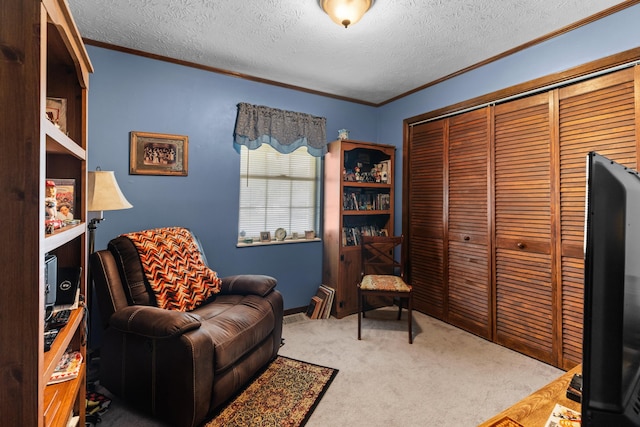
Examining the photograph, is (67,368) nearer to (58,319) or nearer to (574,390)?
(58,319)

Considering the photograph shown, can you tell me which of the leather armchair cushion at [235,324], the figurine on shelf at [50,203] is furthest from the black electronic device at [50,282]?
the leather armchair cushion at [235,324]

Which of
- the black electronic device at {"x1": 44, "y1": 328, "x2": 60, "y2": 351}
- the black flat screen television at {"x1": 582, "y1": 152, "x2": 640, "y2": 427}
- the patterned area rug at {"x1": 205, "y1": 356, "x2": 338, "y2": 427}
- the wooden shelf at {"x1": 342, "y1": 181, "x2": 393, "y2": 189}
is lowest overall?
the patterned area rug at {"x1": 205, "y1": 356, "x2": 338, "y2": 427}

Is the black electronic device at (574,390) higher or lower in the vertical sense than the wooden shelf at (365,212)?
lower

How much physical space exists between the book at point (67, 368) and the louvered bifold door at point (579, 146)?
2842 millimetres

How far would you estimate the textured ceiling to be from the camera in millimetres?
1996

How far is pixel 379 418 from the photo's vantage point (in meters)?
1.77

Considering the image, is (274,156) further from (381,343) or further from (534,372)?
(534,372)

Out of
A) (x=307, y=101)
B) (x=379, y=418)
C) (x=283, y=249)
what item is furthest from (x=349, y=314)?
(x=307, y=101)

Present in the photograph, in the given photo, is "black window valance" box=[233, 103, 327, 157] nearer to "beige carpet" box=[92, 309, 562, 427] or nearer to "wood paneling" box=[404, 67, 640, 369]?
"wood paneling" box=[404, 67, 640, 369]

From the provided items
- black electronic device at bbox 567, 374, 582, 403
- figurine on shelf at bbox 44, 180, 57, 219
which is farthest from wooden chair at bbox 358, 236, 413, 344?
figurine on shelf at bbox 44, 180, 57, 219

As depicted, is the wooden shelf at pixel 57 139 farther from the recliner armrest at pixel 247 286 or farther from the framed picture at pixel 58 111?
the recliner armrest at pixel 247 286

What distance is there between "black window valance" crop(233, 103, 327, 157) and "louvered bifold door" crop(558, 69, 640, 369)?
214cm

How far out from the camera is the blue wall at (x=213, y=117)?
235cm

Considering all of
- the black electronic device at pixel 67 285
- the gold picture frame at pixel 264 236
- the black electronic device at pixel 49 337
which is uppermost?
the gold picture frame at pixel 264 236
